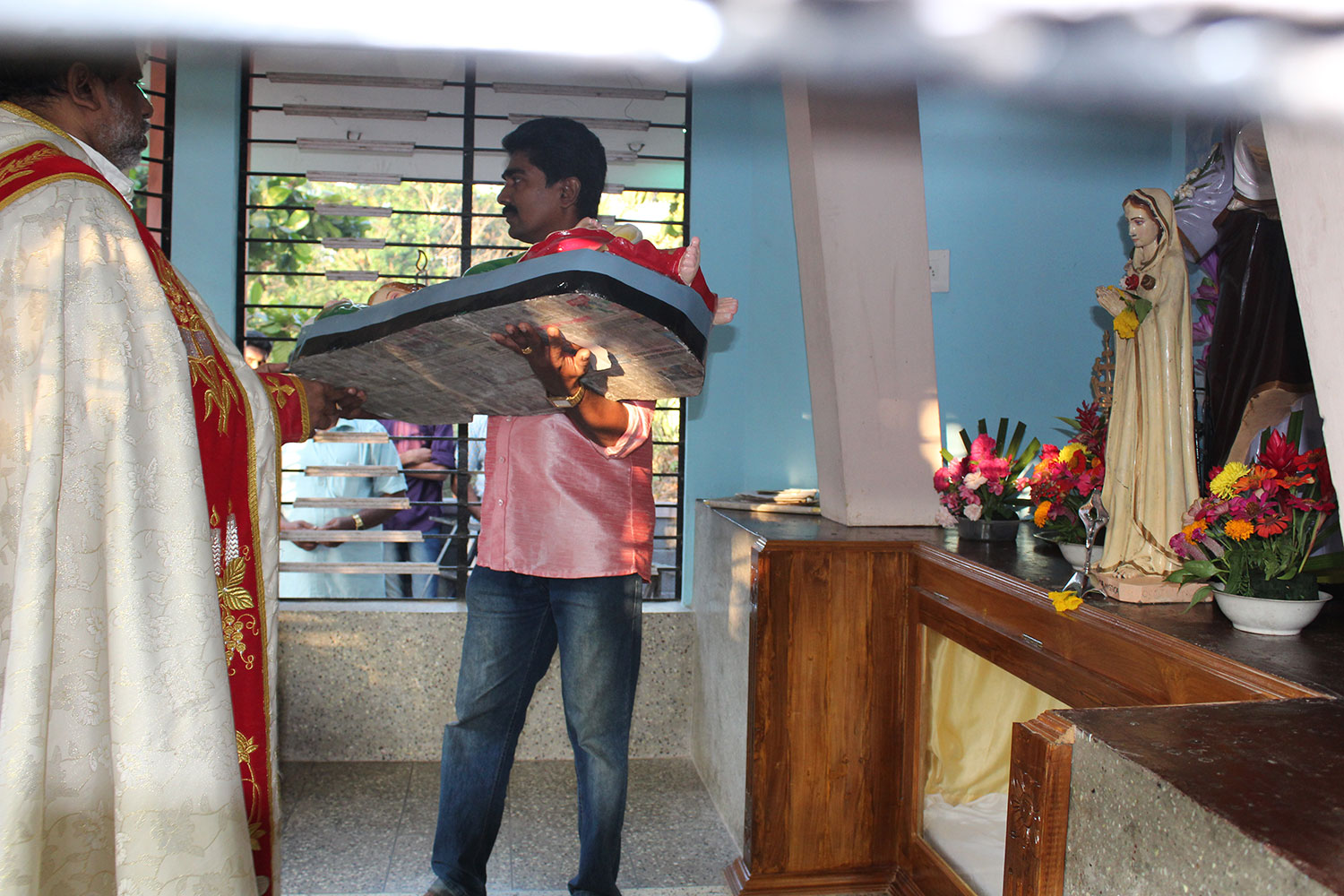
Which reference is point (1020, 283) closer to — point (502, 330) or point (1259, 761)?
point (502, 330)

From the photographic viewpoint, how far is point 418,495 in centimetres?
377

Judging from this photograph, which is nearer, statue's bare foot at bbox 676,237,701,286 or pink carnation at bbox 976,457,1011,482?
statue's bare foot at bbox 676,237,701,286

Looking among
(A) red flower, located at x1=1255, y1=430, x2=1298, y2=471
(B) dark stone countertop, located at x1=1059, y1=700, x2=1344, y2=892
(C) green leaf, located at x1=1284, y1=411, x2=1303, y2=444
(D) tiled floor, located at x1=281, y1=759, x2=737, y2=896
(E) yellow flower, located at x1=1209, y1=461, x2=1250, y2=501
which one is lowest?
(D) tiled floor, located at x1=281, y1=759, x2=737, y2=896

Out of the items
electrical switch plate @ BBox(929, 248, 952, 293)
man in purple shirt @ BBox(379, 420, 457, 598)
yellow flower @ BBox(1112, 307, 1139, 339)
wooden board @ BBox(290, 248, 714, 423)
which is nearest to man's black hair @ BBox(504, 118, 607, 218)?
wooden board @ BBox(290, 248, 714, 423)

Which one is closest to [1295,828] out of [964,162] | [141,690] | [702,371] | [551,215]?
[702,371]

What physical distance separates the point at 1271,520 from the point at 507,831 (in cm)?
211

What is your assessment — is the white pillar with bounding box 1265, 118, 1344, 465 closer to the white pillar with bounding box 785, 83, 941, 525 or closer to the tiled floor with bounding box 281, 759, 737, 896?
the white pillar with bounding box 785, 83, 941, 525

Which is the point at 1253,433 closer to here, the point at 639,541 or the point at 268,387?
the point at 639,541

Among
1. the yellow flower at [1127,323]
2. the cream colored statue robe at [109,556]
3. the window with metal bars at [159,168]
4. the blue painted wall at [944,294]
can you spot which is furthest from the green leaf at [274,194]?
the yellow flower at [1127,323]

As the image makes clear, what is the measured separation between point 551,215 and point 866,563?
3.65ft

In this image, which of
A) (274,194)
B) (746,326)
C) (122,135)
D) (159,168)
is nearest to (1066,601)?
(122,135)

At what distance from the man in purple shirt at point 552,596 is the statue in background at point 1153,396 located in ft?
3.00

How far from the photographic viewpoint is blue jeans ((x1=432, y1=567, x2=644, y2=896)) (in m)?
2.11

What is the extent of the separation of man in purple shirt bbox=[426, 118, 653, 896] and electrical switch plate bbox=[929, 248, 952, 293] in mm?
1726
